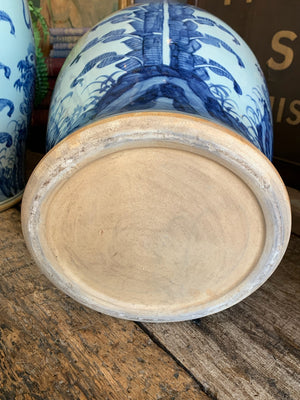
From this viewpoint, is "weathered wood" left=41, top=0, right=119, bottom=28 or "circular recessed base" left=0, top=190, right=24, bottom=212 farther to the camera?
"weathered wood" left=41, top=0, right=119, bottom=28

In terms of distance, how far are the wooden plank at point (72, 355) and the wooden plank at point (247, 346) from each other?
0.08 ft

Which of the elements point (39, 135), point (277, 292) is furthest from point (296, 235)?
point (39, 135)

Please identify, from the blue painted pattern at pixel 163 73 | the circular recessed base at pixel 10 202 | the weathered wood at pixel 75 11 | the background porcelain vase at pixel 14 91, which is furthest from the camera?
the weathered wood at pixel 75 11

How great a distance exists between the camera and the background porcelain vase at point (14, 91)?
0.77m

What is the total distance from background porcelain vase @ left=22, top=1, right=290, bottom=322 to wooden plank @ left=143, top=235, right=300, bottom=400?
0.04 m

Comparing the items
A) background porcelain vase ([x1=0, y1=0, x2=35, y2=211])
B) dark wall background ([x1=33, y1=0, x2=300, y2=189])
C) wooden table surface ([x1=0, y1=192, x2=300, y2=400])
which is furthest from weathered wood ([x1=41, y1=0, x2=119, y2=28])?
wooden table surface ([x1=0, y1=192, x2=300, y2=400])

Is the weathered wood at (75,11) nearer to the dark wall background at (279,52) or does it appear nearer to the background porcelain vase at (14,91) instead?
the dark wall background at (279,52)

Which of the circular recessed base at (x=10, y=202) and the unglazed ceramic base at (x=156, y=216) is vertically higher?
the unglazed ceramic base at (x=156, y=216)

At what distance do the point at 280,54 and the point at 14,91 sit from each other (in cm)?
61

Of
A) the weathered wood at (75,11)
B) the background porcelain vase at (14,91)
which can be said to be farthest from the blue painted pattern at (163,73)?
the weathered wood at (75,11)

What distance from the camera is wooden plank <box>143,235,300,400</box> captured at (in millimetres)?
495

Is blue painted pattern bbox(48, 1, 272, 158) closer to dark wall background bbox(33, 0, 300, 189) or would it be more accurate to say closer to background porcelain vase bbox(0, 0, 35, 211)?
background porcelain vase bbox(0, 0, 35, 211)

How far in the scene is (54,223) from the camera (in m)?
0.51

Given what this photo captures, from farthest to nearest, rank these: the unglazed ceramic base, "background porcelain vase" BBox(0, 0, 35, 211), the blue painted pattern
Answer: "background porcelain vase" BBox(0, 0, 35, 211), the blue painted pattern, the unglazed ceramic base
